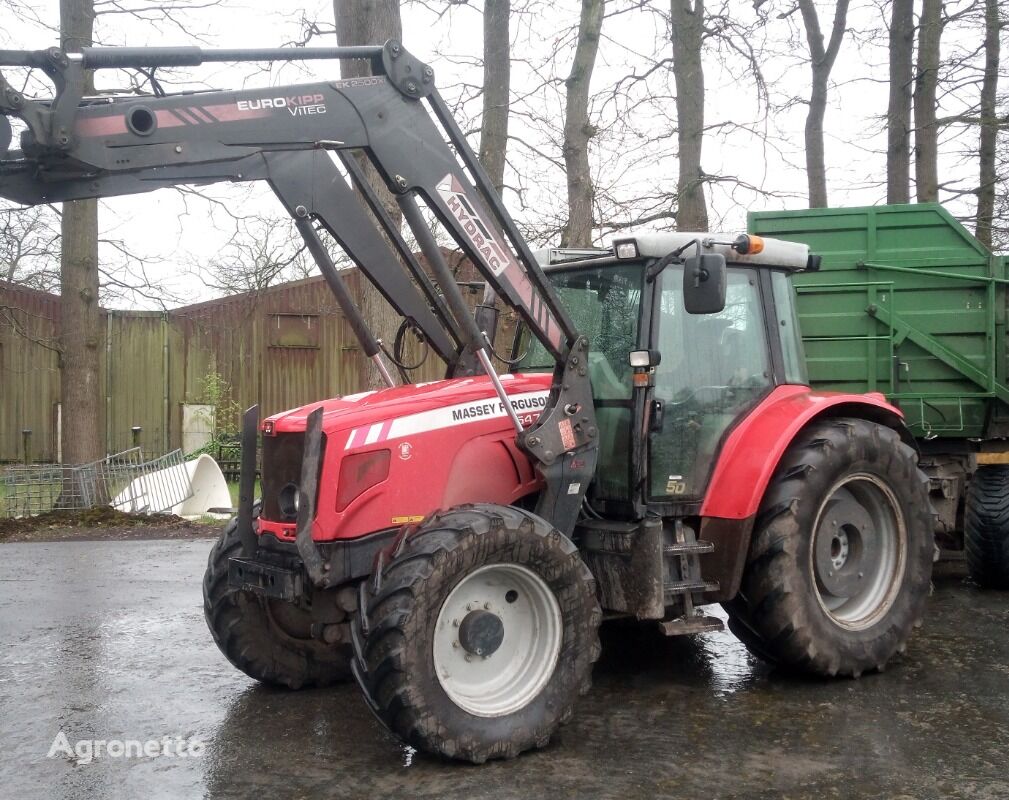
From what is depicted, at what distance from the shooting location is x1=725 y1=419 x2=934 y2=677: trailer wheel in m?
5.33

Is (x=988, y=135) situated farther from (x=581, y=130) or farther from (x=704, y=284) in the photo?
(x=704, y=284)

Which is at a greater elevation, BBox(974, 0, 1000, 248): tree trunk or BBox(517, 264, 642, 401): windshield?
BBox(974, 0, 1000, 248): tree trunk

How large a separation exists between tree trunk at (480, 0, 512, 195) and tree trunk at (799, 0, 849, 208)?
5.87 meters

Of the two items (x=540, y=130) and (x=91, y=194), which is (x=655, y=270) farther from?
(x=540, y=130)

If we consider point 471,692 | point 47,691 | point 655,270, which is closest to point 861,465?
point 655,270

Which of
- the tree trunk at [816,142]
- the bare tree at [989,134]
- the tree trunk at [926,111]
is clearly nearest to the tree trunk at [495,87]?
the tree trunk at [816,142]

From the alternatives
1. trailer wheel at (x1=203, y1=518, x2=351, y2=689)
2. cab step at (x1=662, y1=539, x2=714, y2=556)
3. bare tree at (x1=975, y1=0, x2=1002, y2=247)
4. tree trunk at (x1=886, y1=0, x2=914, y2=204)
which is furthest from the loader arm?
bare tree at (x1=975, y1=0, x2=1002, y2=247)

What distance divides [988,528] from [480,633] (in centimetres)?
498

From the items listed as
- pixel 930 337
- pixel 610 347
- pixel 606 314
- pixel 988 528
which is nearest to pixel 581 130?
pixel 930 337

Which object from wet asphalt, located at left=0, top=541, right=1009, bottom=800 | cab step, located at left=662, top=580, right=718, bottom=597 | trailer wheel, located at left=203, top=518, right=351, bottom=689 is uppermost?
cab step, located at left=662, top=580, right=718, bottom=597

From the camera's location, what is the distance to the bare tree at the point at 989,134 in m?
16.2

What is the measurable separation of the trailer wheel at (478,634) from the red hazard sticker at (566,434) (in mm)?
488

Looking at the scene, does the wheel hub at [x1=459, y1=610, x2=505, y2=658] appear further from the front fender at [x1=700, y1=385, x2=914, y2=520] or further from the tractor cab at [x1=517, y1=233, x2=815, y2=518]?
the front fender at [x1=700, y1=385, x2=914, y2=520]

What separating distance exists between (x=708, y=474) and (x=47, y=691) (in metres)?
3.54
